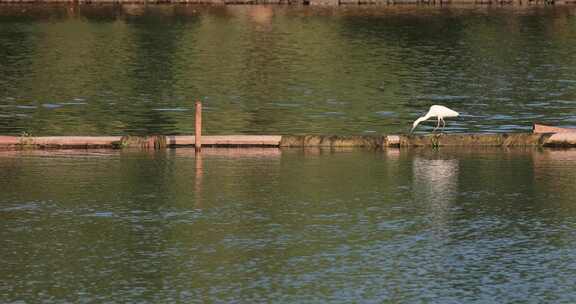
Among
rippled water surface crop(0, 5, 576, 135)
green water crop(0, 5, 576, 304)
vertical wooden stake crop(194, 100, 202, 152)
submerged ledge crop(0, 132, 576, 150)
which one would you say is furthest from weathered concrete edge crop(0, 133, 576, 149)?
rippled water surface crop(0, 5, 576, 135)

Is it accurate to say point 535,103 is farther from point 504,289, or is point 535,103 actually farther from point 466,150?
point 504,289

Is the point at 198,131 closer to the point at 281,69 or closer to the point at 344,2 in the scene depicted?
the point at 281,69

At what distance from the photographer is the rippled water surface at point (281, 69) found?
60.0 m

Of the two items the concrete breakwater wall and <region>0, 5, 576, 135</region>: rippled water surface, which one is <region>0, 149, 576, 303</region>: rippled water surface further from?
the concrete breakwater wall

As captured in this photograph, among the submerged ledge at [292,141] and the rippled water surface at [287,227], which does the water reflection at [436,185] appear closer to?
the rippled water surface at [287,227]

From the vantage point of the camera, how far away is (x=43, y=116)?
60.3m

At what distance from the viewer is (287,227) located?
3072 cm

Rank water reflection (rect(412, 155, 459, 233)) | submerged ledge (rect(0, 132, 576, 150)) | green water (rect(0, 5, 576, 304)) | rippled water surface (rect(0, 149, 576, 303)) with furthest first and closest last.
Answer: submerged ledge (rect(0, 132, 576, 150)), water reflection (rect(412, 155, 459, 233)), green water (rect(0, 5, 576, 304)), rippled water surface (rect(0, 149, 576, 303))

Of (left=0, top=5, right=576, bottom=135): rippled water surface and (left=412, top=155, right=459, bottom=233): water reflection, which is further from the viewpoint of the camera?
(left=0, top=5, right=576, bottom=135): rippled water surface

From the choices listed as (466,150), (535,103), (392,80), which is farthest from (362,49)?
(466,150)

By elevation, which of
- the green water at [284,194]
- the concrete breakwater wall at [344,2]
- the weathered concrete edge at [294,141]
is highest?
the concrete breakwater wall at [344,2]

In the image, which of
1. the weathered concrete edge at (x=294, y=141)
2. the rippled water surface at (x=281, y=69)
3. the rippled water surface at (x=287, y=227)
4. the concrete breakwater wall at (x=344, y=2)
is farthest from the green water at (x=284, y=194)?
the concrete breakwater wall at (x=344, y=2)

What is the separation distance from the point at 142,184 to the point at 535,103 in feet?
111

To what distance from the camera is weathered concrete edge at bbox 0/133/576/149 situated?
4512 centimetres
